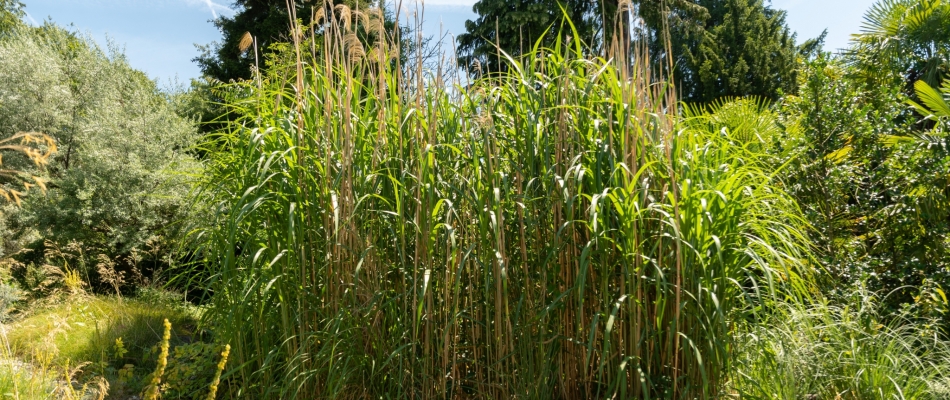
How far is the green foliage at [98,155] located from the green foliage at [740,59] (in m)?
13.6

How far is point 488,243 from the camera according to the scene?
2.47m

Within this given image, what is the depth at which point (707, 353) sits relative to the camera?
2285mm

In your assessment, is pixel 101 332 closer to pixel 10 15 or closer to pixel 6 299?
pixel 6 299

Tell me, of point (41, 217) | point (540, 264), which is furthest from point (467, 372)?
point (41, 217)

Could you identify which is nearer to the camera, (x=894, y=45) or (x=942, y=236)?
(x=942, y=236)

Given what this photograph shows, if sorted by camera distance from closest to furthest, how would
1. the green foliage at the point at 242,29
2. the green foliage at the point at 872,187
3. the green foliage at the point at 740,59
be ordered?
1. the green foliage at the point at 872,187
2. the green foliage at the point at 242,29
3. the green foliage at the point at 740,59

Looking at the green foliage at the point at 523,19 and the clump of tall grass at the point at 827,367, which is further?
the green foliage at the point at 523,19

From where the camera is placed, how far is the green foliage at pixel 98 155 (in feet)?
27.7

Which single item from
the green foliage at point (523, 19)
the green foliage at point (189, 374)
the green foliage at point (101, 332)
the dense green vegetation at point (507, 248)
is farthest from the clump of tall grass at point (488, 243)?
the green foliage at point (523, 19)

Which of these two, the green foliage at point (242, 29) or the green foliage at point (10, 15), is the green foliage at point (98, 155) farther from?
the green foliage at point (10, 15)

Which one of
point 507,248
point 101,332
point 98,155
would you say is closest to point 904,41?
point 507,248

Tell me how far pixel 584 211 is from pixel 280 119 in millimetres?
1322

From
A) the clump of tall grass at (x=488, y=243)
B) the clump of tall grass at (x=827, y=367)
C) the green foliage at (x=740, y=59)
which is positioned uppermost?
the green foliage at (x=740, y=59)

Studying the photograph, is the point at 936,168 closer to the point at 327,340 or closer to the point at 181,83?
the point at 327,340
